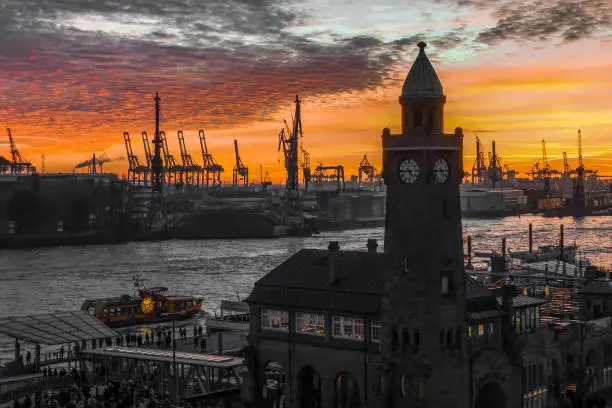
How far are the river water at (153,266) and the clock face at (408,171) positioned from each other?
104 ft

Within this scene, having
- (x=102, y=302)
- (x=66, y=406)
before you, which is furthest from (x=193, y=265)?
(x=66, y=406)

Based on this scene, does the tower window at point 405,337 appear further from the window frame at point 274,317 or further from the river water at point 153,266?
the river water at point 153,266

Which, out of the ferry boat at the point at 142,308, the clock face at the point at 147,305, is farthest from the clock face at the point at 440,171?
the clock face at the point at 147,305

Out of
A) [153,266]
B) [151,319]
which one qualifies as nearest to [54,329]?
[151,319]

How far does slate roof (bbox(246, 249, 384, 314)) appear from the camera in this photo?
2839 cm

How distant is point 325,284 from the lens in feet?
96.9

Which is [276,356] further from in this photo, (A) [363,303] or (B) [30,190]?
(B) [30,190]

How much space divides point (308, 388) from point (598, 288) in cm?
1277

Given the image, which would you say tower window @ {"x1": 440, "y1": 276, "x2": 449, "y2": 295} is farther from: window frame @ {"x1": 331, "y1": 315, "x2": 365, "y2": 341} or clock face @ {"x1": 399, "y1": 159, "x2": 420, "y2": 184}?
window frame @ {"x1": 331, "y1": 315, "x2": 365, "y2": 341}

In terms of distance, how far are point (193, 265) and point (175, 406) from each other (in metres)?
78.8

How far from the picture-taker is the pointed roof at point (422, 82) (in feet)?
84.0

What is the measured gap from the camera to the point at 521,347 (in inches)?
1131

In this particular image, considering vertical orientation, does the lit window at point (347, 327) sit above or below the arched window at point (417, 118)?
below

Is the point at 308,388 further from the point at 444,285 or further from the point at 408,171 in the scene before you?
the point at 408,171
